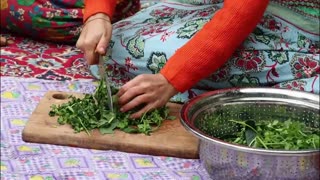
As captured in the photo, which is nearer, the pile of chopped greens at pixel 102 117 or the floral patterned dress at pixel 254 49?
the pile of chopped greens at pixel 102 117

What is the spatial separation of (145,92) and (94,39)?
178mm

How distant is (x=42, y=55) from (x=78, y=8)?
21cm

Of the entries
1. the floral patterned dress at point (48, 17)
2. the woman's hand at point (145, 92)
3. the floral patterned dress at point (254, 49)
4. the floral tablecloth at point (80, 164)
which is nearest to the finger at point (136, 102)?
the woman's hand at point (145, 92)

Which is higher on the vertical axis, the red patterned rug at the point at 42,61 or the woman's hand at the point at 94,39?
the woman's hand at the point at 94,39

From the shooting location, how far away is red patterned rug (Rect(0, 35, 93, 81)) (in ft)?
6.65

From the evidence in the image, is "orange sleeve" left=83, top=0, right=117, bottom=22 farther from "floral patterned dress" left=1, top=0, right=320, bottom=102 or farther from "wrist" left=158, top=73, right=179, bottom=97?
"wrist" left=158, top=73, right=179, bottom=97

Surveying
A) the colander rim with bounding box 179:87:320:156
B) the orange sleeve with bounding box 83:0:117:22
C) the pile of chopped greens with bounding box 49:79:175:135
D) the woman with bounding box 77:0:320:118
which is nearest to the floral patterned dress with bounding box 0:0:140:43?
the woman with bounding box 77:0:320:118

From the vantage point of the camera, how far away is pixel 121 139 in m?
1.51

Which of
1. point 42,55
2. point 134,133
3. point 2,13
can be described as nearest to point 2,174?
point 134,133

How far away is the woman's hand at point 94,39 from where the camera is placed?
5.00ft

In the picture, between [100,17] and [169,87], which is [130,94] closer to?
[169,87]

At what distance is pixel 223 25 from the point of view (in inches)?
59.7

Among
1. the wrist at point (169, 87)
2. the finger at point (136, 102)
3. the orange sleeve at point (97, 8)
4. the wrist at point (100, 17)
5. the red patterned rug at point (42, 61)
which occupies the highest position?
the orange sleeve at point (97, 8)

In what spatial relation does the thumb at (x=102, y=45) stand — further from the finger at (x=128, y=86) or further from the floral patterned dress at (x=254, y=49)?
the floral patterned dress at (x=254, y=49)
